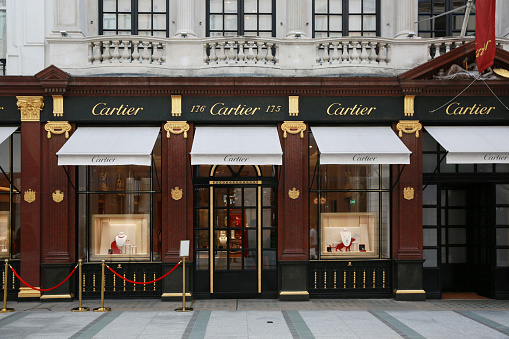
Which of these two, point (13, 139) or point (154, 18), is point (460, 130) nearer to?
point (154, 18)

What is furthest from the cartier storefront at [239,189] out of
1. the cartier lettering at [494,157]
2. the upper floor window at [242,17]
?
Answer: the upper floor window at [242,17]

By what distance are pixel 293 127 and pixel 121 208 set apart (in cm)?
508

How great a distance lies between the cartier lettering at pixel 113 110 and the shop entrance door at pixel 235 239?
2.88 meters

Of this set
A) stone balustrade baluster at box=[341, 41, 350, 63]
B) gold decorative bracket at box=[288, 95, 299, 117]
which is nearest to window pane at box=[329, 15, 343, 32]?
stone balustrade baluster at box=[341, 41, 350, 63]

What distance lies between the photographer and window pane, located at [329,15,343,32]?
14.5 metres

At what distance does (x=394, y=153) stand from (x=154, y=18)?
25.2ft

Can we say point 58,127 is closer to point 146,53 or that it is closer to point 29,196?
point 29,196

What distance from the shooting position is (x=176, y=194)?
1318cm

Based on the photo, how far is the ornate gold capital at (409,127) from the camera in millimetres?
13414

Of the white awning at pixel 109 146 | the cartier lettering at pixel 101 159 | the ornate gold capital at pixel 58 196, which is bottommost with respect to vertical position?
the ornate gold capital at pixel 58 196

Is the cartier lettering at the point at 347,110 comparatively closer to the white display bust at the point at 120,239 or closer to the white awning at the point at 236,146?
the white awning at the point at 236,146

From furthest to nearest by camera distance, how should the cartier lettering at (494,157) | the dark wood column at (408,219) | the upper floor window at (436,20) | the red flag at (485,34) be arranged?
1. the upper floor window at (436,20)
2. the dark wood column at (408,219)
3. the cartier lettering at (494,157)
4. the red flag at (485,34)

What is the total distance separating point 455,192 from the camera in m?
14.7

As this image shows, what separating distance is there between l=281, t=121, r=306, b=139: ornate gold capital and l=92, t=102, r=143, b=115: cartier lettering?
3.83 m
